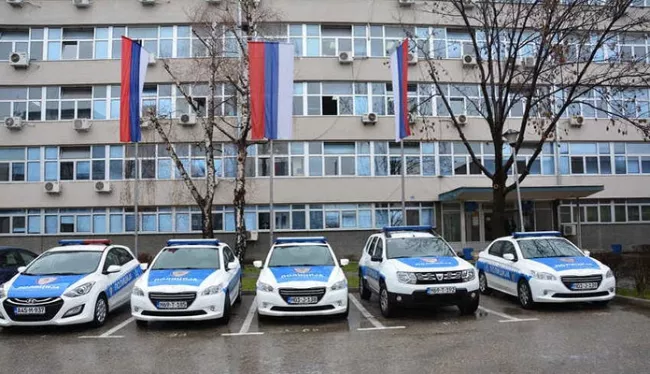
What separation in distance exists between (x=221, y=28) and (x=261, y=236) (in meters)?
10.9

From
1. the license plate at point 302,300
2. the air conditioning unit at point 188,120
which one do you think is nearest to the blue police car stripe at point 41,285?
the license plate at point 302,300

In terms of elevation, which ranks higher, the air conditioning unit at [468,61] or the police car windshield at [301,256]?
the air conditioning unit at [468,61]

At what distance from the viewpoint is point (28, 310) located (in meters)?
8.80

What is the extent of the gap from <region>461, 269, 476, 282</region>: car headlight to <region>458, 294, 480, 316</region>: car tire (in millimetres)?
374

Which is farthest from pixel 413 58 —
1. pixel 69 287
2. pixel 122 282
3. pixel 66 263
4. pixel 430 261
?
pixel 69 287

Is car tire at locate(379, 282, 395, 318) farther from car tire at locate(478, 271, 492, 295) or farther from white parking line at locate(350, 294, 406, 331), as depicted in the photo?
car tire at locate(478, 271, 492, 295)

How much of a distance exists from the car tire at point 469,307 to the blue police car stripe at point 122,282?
6.82 m

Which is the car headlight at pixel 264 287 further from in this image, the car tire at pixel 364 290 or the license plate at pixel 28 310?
the license plate at pixel 28 310

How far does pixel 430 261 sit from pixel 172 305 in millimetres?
4867

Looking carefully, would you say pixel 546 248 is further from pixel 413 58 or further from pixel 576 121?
pixel 576 121

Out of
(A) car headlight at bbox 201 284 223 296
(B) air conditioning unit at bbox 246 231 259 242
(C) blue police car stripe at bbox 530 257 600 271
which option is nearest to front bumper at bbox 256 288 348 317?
(A) car headlight at bbox 201 284 223 296

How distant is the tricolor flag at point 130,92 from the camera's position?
647 inches

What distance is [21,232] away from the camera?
2691 centimetres

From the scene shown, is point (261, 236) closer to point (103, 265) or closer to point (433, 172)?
point (433, 172)
